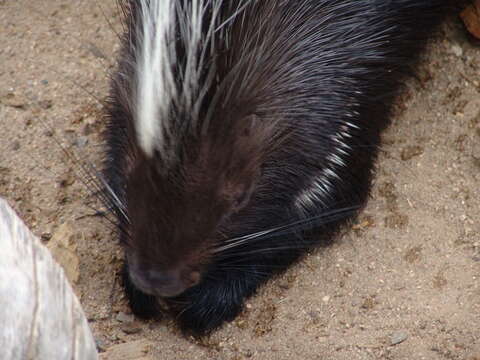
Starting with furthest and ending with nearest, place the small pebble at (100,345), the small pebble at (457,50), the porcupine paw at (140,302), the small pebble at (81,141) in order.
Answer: the small pebble at (457,50), the small pebble at (81,141), the porcupine paw at (140,302), the small pebble at (100,345)

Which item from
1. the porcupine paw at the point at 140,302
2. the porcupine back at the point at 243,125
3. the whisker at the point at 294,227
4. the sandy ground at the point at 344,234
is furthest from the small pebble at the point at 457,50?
the porcupine paw at the point at 140,302

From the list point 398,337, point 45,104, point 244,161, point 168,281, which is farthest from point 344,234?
point 45,104

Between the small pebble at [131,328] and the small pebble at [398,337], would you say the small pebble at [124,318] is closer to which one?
the small pebble at [131,328]

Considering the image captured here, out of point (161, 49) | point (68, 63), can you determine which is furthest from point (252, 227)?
point (68, 63)

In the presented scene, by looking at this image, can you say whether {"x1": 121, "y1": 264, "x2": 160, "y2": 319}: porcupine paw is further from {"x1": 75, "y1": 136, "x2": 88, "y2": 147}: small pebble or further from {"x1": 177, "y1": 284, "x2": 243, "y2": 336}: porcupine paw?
{"x1": 75, "y1": 136, "x2": 88, "y2": 147}: small pebble

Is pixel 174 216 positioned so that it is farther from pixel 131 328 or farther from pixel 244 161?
pixel 131 328
